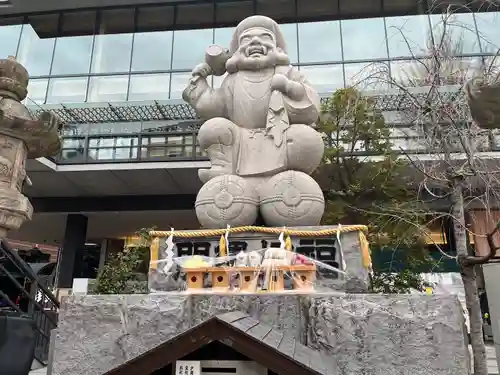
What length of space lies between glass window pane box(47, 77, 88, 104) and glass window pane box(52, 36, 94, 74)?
367 millimetres

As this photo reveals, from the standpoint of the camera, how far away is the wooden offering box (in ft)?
11.5

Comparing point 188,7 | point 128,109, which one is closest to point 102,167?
point 128,109

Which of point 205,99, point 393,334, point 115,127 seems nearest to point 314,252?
point 393,334

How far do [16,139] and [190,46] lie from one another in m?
11.0

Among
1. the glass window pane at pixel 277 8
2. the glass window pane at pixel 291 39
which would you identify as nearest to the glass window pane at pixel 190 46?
the glass window pane at pixel 277 8

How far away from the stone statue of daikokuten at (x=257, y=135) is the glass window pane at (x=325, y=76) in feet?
30.9

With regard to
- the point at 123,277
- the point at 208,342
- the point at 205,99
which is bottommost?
the point at 208,342

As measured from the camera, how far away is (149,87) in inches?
616

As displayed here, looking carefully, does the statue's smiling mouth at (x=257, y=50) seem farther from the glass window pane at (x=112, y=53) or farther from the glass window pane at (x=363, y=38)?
the glass window pane at (x=112, y=53)

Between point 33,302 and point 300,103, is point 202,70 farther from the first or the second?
point 33,302

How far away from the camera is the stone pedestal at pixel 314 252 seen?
395 cm

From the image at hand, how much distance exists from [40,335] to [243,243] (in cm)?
451

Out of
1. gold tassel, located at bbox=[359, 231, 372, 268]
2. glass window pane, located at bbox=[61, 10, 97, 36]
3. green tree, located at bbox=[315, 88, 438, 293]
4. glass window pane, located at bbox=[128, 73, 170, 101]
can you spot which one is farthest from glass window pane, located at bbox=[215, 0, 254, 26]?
gold tassel, located at bbox=[359, 231, 372, 268]

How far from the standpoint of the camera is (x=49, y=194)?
16.0 meters
